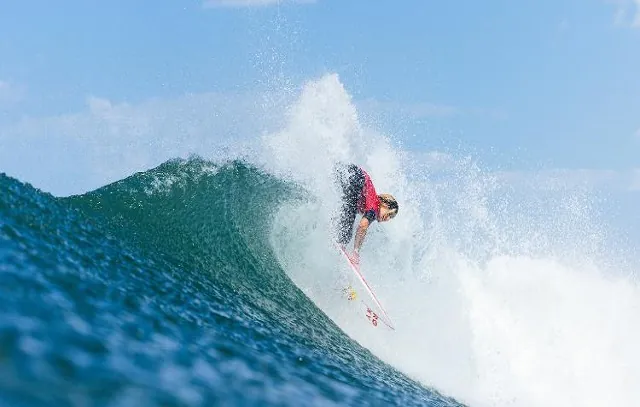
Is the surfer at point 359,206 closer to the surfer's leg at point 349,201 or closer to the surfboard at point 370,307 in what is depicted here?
the surfer's leg at point 349,201

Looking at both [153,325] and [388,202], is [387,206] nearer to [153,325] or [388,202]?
[388,202]

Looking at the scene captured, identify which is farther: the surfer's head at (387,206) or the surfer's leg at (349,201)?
the surfer's leg at (349,201)

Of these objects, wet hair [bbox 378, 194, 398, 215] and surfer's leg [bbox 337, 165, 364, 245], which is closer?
wet hair [bbox 378, 194, 398, 215]

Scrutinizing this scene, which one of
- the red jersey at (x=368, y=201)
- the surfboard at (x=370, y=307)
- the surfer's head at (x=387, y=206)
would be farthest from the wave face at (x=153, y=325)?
the surfer's head at (x=387, y=206)

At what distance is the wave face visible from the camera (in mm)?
2836

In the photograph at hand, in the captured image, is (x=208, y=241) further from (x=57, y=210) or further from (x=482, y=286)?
(x=482, y=286)

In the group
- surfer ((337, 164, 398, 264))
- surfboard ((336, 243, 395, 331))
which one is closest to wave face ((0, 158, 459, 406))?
surfboard ((336, 243, 395, 331))

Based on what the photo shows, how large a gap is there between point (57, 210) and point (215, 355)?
157 inches

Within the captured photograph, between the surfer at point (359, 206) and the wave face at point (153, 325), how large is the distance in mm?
1661

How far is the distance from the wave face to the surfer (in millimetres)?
1661

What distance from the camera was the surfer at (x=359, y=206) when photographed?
35.6 feet

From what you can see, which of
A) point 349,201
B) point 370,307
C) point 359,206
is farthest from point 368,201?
point 370,307

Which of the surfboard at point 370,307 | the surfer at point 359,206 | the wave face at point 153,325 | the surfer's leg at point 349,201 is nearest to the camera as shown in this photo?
the wave face at point 153,325

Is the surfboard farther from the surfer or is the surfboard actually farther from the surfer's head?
the surfer's head
